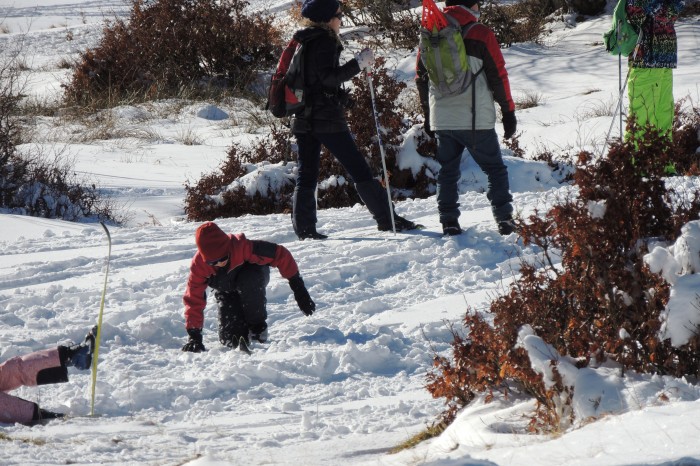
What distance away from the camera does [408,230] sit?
6875 mm

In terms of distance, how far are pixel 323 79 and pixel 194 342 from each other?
226 centimetres

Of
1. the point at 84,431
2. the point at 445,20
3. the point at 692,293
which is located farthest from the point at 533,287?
the point at 445,20

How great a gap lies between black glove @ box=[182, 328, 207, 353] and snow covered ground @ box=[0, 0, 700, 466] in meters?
0.09

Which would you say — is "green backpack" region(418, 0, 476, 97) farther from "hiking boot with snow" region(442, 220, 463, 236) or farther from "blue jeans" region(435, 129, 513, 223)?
"hiking boot with snow" region(442, 220, 463, 236)

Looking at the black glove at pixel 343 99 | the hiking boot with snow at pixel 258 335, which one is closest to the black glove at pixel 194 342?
the hiking boot with snow at pixel 258 335

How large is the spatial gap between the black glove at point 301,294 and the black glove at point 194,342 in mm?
648

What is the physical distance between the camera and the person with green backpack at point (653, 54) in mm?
7344

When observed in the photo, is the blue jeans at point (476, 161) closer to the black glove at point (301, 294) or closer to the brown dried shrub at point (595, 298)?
the black glove at point (301, 294)

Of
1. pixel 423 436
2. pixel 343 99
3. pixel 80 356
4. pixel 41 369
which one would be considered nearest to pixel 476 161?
pixel 343 99

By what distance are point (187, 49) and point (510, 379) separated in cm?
1371

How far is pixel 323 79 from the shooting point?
20.1 ft

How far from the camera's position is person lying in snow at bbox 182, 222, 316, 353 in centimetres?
488

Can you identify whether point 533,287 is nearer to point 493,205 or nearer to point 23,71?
point 493,205

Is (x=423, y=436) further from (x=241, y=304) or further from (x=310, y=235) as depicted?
(x=310, y=235)
